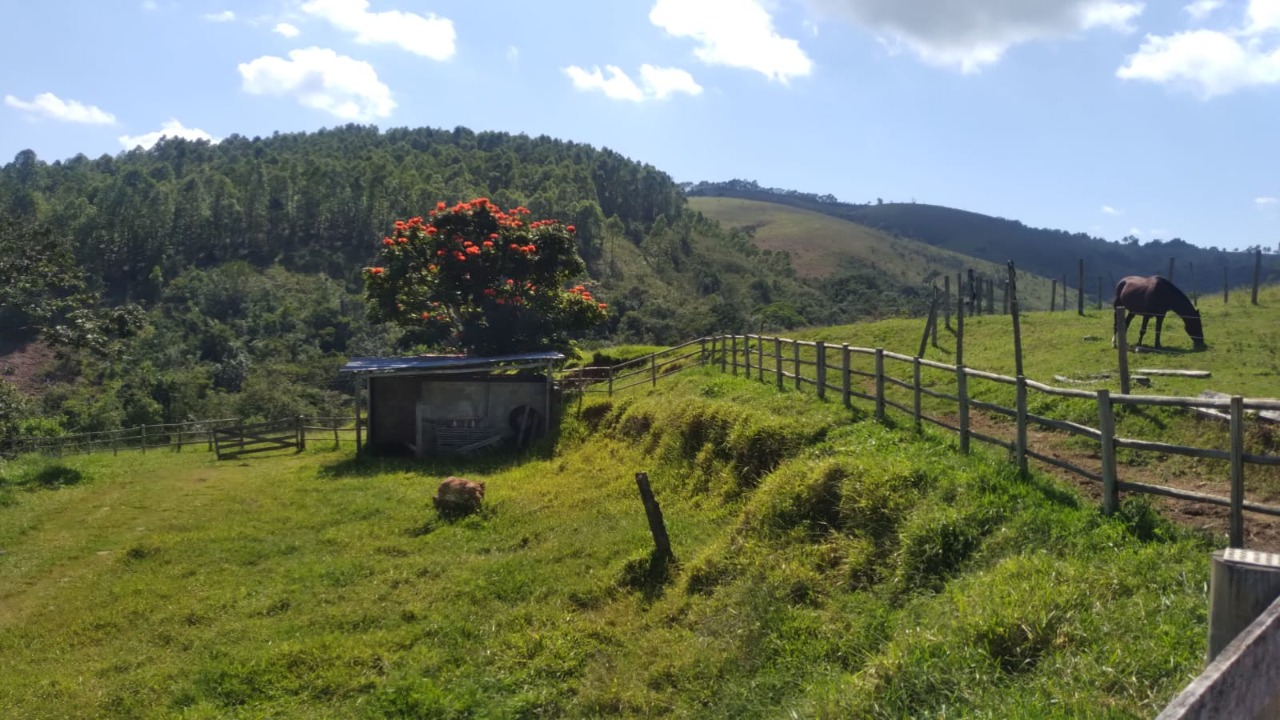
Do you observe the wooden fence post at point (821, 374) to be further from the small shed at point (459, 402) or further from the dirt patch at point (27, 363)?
the dirt patch at point (27, 363)

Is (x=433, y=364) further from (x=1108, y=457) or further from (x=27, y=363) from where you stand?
(x=27, y=363)

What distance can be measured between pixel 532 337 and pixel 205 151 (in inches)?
5098

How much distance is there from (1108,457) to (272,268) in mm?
76582

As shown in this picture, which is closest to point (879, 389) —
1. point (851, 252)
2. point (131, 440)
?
point (131, 440)

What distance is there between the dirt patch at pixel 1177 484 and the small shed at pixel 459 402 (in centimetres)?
1302

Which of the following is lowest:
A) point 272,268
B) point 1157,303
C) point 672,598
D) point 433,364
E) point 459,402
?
point 672,598

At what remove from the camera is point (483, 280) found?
1017 inches

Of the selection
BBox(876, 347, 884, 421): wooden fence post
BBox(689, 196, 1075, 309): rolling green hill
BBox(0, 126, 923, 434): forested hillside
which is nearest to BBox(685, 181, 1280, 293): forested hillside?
BBox(689, 196, 1075, 309): rolling green hill

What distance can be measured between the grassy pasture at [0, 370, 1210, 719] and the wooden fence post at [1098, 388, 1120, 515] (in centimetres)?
15

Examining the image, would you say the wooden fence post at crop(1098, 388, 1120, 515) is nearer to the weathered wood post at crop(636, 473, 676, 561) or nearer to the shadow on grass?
the weathered wood post at crop(636, 473, 676, 561)

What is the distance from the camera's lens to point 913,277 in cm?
10656

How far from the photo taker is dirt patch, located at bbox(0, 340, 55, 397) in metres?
54.3

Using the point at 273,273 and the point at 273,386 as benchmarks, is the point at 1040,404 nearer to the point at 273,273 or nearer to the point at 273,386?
the point at 273,386

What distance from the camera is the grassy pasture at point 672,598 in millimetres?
5160
